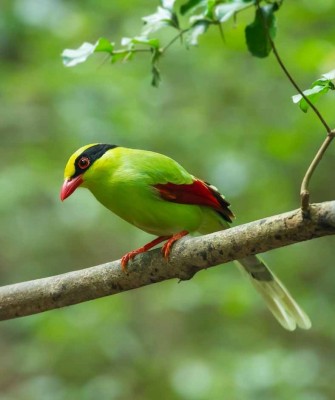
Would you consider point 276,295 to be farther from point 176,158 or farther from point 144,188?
point 176,158

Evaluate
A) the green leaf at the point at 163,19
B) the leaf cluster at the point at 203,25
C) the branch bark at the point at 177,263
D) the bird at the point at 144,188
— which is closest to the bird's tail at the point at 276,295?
the bird at the point at 144,188

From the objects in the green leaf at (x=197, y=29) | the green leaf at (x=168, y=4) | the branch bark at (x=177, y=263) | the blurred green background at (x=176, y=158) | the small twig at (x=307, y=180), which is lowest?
the blurred green background at (x=176, y=158)

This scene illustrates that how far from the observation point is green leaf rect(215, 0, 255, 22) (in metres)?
2.51

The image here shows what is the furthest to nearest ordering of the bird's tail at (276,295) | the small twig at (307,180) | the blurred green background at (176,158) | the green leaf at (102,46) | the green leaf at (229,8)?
1. the blurred green background at (176,158)
2. the bird's tail at (276,295)
3. the green leaf at (102,46)
4. the green leaf at (229,8)
5. the small twig at (307,180)

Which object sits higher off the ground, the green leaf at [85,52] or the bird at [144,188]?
the green leaf at [85,52]

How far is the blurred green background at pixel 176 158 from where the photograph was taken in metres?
4.84

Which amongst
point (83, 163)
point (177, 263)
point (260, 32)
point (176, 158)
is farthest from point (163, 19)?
point (176, 158)

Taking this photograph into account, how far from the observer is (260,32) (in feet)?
8.42

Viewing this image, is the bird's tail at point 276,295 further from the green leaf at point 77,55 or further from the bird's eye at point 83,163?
the green leaf at point 77,55

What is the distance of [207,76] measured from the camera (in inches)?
228

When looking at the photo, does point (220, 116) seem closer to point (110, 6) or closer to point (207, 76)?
point (207, 76)

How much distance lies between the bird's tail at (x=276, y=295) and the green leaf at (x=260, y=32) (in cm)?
100

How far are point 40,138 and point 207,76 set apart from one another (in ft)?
4.75

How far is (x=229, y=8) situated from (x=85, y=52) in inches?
21.6
